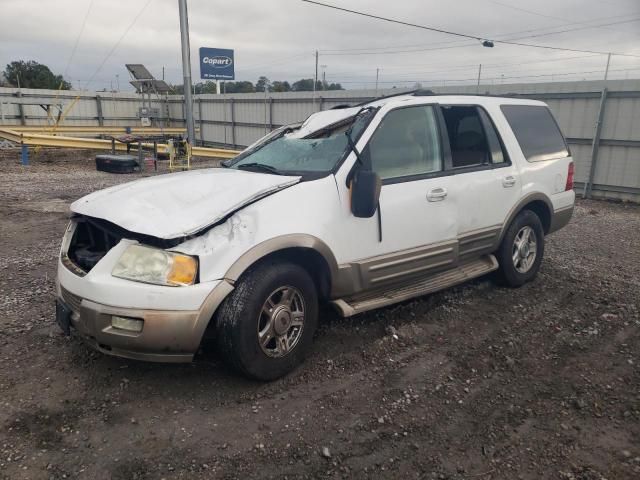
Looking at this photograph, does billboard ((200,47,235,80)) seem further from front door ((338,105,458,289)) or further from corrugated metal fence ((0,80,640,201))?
front door ((338,105,458,289))

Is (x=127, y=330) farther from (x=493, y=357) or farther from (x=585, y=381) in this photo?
(x=585, y=381)

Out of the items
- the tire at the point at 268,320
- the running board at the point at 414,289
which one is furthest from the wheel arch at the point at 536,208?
the tire at the point at 268,320

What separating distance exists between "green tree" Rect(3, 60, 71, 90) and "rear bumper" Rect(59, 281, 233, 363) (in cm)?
5066

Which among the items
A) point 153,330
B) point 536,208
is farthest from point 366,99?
point 153,330

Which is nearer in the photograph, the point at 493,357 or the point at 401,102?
the point at 493,357

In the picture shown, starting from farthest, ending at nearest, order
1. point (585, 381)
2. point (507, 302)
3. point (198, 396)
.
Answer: point (507, 302) < point (585, 381) < point (198, 396)

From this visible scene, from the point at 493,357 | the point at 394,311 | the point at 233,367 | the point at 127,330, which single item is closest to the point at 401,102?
the point at 394,311

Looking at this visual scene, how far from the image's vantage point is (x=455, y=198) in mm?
4184

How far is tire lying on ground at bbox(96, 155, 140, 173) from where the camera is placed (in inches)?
535

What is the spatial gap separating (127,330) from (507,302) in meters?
3.55

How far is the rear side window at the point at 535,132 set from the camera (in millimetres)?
4988

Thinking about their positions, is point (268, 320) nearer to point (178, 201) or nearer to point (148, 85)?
point (178, 201)

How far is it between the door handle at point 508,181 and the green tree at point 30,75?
50372 millimetres

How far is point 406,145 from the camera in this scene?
3969 millimetres
